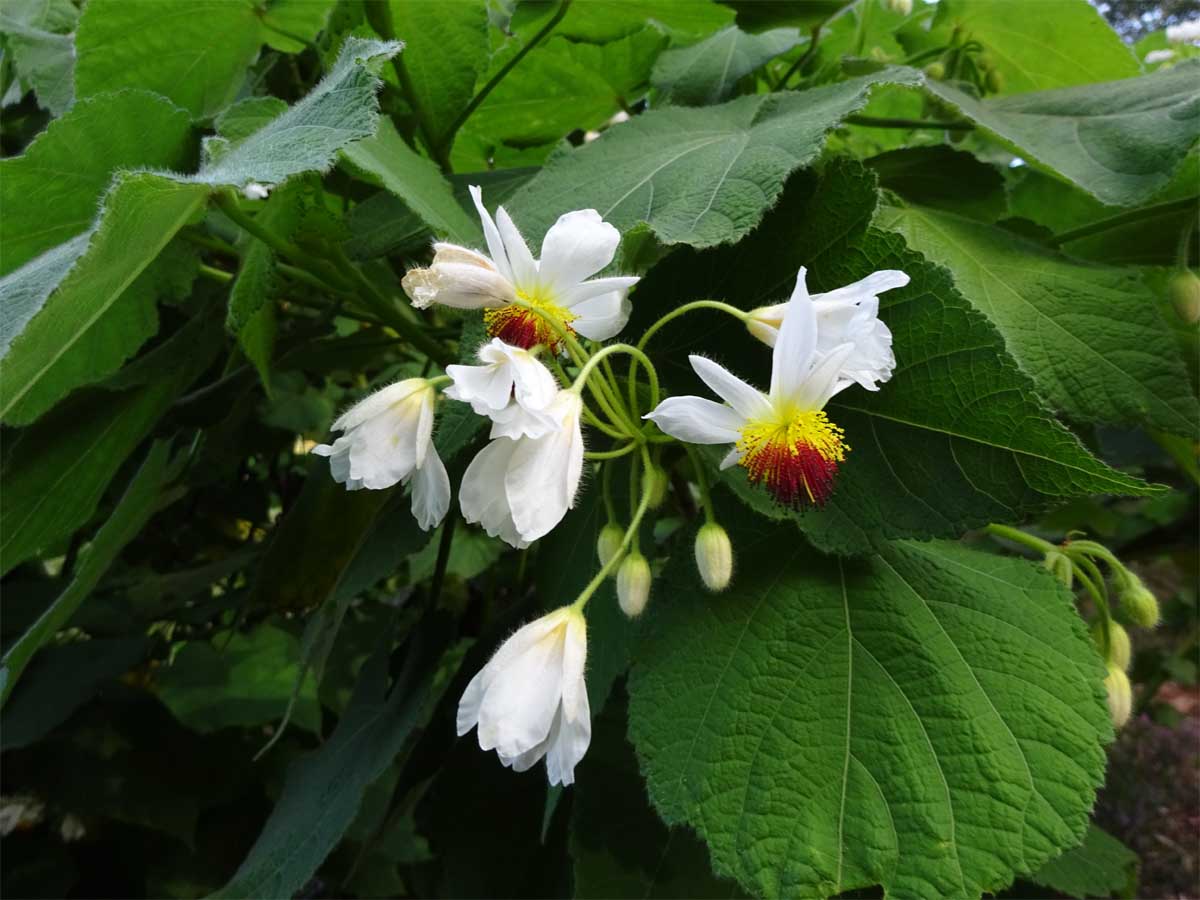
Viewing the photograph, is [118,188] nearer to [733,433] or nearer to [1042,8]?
[733,433]

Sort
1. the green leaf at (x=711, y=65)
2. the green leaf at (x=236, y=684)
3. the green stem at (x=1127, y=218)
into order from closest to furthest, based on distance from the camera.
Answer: the green stem at (x=1127, y=218), the green leaf at (x=711, y=65), the green leaf at (x=236, y=684)

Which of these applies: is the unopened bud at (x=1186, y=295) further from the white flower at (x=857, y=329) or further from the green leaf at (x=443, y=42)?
the green leaf at (x=443, y=42)

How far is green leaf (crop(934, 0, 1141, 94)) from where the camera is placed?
36.3 inches

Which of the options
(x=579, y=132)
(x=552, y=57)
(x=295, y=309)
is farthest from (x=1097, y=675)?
(x=295, y=309)

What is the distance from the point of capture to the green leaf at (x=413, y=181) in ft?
1.92

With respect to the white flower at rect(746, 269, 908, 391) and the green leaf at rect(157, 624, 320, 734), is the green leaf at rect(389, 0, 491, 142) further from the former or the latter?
the green leaf at rect(157, 624, 320, 734)

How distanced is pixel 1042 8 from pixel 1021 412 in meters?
0.65

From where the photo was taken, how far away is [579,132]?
1154 mm

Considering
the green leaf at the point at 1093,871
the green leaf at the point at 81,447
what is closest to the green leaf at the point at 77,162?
the green leaf at the point at 81,447

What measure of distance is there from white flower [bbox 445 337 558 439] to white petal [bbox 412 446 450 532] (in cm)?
8

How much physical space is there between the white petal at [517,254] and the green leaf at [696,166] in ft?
0.26

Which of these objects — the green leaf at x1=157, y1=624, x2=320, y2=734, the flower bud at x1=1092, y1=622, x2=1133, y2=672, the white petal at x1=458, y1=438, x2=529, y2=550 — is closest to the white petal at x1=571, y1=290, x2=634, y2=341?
the white petal at x1=458, y1=438, x2=529, y2=550

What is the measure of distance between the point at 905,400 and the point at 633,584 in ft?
0.68

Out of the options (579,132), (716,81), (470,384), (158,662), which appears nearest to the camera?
(470,384)
